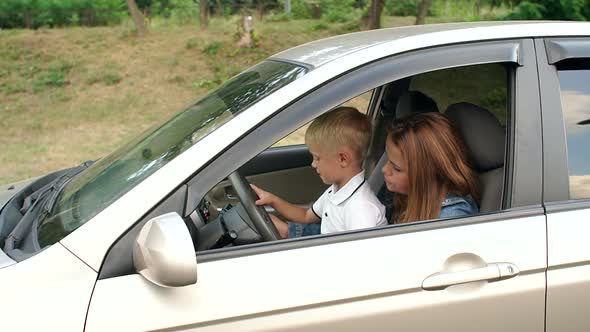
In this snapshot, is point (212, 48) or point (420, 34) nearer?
point (420, 34)

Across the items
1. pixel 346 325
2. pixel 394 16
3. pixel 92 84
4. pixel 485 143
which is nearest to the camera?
pixel 346 325

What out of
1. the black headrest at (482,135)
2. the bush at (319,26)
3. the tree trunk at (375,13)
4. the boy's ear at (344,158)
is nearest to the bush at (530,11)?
the tree trunk at (375,13)

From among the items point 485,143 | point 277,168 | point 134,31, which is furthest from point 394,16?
point 485,143

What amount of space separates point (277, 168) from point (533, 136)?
1.82 m

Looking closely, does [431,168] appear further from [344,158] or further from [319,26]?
[319,26]

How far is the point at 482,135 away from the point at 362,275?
88 cm

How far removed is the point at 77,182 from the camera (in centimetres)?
256

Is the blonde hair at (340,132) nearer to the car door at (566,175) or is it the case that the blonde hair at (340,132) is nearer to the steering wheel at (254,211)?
the steering wheel at (254,211)

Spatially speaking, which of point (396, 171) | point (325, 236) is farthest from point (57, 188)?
point (396, 171)

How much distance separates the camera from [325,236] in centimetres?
207

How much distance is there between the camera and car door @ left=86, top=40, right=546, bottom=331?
1899 millimetres

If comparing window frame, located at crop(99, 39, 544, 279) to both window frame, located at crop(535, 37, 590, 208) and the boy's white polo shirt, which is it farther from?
the boy's white polo shirt

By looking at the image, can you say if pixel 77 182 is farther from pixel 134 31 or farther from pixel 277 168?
pixel 134 31

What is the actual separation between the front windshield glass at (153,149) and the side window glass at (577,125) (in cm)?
89
